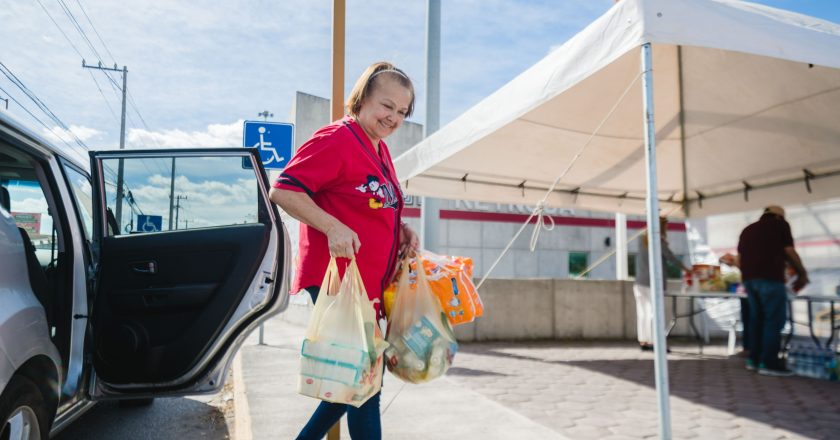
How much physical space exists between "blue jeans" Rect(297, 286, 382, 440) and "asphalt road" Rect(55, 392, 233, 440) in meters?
2.14

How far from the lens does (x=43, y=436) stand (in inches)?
89.7

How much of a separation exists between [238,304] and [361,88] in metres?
1.62

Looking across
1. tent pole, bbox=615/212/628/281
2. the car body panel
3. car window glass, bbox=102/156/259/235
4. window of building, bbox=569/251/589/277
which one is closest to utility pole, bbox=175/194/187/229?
car window glass, bbox=102/156/259/235

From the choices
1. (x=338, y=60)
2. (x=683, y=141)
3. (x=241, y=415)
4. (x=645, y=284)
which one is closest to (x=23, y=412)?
(x=241, y=415)

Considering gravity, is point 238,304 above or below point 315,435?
above

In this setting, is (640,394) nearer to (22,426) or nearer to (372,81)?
(372,81)

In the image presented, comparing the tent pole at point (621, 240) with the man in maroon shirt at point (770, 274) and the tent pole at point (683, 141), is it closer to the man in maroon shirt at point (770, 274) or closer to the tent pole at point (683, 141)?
the tent pole at point (683, 141)

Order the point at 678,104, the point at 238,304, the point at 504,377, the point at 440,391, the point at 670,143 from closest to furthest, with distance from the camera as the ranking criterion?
the point at 238,304 → the point at 440,391 → the point at 504,377 → the point at 678,104 → the point at 670,143

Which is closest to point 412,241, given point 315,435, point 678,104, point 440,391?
point 315,435

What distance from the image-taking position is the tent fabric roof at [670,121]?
3188mm

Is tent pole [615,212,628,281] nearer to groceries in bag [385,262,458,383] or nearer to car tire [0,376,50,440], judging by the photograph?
groceries in bag [385,262,458,383]

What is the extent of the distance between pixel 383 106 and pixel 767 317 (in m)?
5.50

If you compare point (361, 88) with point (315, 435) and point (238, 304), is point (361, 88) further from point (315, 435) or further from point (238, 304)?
point (238, 304)

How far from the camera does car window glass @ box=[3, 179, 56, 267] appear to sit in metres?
2.60
